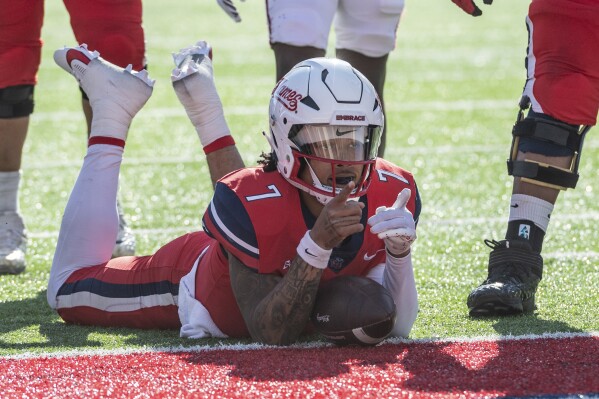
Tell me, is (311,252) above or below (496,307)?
above

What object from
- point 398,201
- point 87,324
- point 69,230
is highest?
point 398,201

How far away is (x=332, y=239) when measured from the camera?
3.18 metres

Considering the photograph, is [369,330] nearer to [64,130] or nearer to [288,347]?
[288,347]

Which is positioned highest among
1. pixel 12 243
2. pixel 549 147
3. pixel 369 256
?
pixel 549 147

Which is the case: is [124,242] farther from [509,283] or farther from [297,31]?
[509,283]

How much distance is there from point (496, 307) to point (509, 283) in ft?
0.37

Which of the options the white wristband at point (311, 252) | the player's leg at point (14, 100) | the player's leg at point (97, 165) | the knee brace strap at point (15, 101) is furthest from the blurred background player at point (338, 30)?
the white wristband at point (311, 252)

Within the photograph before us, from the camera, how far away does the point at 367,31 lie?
Result: 192 inches

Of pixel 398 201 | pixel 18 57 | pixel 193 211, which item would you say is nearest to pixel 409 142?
pixel 193 211

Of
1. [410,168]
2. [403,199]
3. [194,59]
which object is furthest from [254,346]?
[410,168]

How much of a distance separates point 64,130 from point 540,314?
4763 mm

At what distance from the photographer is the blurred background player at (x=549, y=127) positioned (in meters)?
3.92

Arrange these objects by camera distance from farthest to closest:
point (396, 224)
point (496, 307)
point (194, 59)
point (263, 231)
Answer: point (194, 59) < point (496, 307) < point (263, 231) < point (396, 224)

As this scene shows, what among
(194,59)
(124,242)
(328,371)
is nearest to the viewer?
(328,371)
